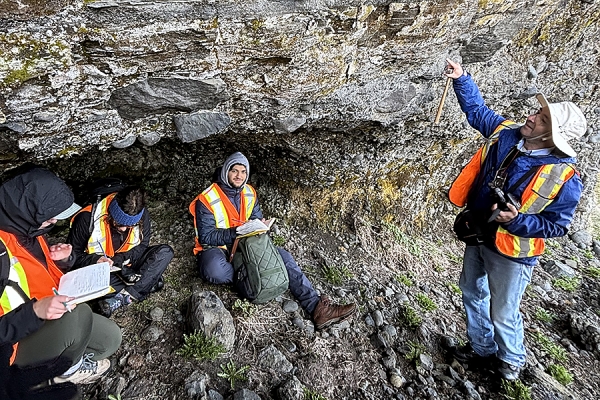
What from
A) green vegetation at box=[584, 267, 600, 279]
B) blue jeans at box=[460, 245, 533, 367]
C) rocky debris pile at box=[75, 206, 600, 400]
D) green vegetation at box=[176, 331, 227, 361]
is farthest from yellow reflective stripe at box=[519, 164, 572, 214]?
green vegetation at box=[584, 267, 600, 279]

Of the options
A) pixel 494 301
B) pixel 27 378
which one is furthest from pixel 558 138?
pixel 27 378

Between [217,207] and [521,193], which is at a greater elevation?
[521,193]

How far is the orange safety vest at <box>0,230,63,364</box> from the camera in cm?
301

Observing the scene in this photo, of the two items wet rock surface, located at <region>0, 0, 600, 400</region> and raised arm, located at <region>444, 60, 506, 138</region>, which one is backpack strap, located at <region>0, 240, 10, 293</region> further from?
raised arm, located at <region>444, 60, 506, 138</region>

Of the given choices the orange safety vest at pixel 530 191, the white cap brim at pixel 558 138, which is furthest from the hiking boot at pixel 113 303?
the white cap brim at pixel 558 138

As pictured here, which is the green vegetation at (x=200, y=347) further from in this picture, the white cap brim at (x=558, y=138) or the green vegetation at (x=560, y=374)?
the green vegetation at (x=560, y=374)

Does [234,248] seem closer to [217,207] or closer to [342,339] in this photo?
[217,207]

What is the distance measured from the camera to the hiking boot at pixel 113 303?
4527mm

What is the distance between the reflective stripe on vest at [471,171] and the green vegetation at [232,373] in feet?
9.72

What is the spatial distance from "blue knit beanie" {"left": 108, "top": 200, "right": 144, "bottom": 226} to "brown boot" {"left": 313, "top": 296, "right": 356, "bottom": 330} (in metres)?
2.44

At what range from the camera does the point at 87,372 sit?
372cm

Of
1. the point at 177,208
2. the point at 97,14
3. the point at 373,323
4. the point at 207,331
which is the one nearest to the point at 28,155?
the point at 97,14

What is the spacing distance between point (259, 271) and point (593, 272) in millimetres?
7478

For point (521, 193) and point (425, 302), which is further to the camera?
point (425, 302)
